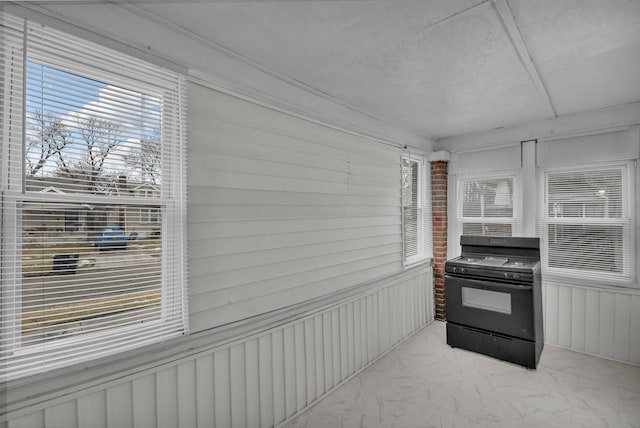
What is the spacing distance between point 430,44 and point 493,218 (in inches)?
112

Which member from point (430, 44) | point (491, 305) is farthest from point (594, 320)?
point (430, 44)

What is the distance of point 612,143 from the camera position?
316cm

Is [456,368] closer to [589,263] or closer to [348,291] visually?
[348,291]

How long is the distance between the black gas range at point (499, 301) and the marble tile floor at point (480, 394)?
0.16 metres

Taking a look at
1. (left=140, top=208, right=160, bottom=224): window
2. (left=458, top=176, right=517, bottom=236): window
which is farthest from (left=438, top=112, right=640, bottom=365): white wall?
(left=140, top=208, right=160, bottom=224): window

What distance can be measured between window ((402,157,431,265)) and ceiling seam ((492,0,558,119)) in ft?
5.09

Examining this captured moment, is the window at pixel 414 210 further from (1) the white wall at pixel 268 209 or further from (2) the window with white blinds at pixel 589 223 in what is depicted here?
(2) the window with white blinds at pixel 589 223

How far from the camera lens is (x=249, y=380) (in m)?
2.05

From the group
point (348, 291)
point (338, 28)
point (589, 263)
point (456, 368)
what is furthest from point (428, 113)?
point (456, 368)

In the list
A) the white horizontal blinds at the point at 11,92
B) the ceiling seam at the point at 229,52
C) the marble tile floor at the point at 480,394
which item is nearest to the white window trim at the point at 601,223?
the marble tile floor at the point at 480,394

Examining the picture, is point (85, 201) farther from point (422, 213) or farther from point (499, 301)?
point (422, 213)

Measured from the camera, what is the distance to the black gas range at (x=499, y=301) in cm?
300

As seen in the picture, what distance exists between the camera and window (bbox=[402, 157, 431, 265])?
385cm

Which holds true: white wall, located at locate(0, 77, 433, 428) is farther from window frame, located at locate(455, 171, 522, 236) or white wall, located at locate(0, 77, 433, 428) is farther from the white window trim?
the white window trim
